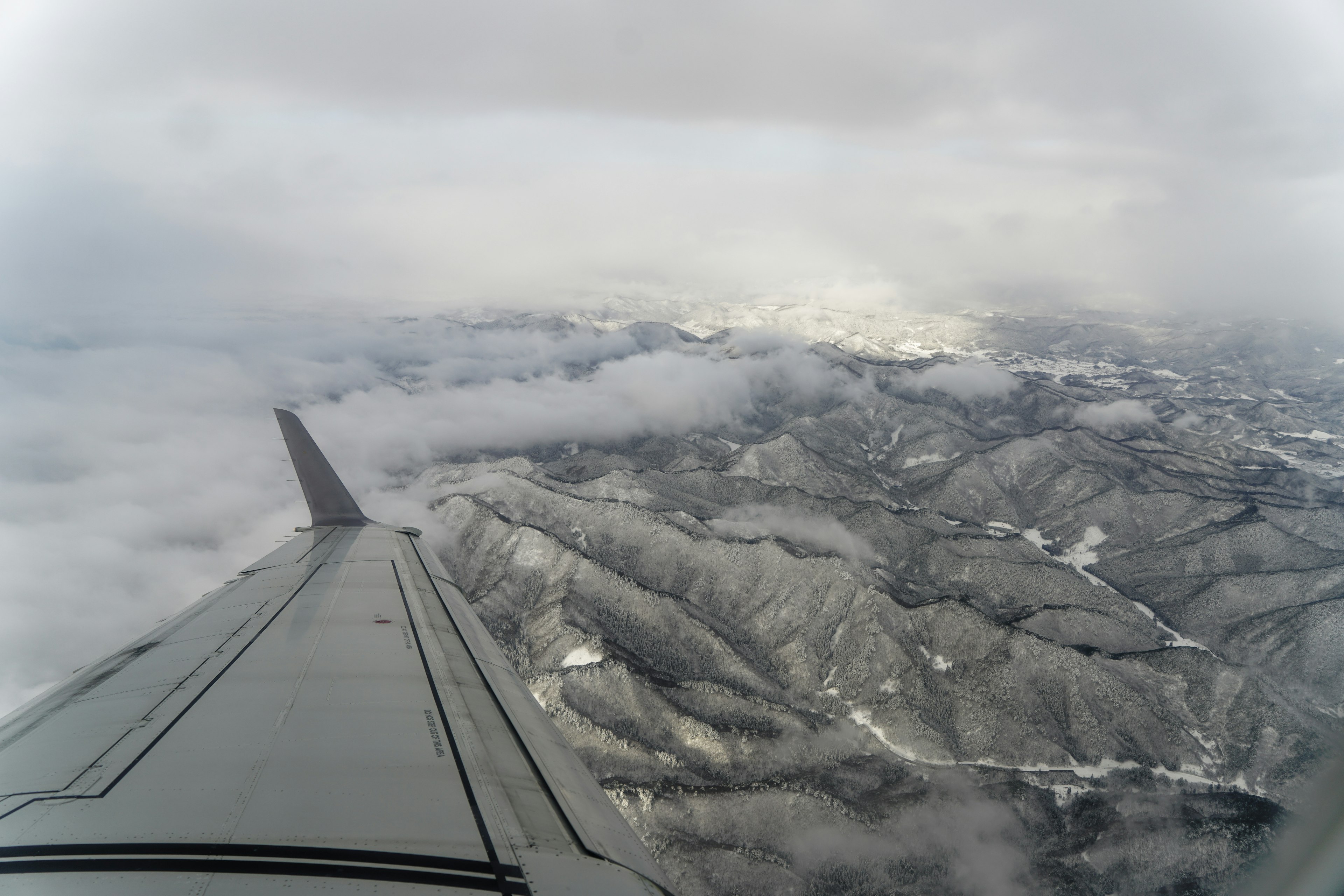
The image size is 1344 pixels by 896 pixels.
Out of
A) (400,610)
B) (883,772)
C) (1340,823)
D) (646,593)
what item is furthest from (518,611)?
(1340,823)

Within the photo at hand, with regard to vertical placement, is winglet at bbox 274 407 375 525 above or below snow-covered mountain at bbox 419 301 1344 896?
above

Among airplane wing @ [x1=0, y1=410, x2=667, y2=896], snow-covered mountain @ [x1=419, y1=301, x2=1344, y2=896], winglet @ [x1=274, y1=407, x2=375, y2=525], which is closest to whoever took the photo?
airplane wing @ [x1=0, y1=410, x2=667, y2=896]

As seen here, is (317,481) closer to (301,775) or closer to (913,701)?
(301,775)

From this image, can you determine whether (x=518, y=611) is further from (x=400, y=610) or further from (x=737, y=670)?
(x=400, y=610)

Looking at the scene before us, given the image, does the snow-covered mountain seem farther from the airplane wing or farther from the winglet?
the airplane wing

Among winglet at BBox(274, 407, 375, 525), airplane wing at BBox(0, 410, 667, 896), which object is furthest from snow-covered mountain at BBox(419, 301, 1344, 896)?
airplane wing at BBox(0, 410, 667, 896)

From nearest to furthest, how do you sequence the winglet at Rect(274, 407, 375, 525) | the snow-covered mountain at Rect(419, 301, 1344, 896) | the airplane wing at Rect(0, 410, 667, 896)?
the airplane wing at Rect(0, 410, 667, 896), the winglet at Rect(274, 407, 375, 525), the snow-covered mountain at Rect(419, 301, 1344, 896)

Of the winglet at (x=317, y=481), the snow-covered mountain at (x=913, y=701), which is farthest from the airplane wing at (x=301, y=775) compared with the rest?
the snow-covered mountain at (x=913, y=701)
